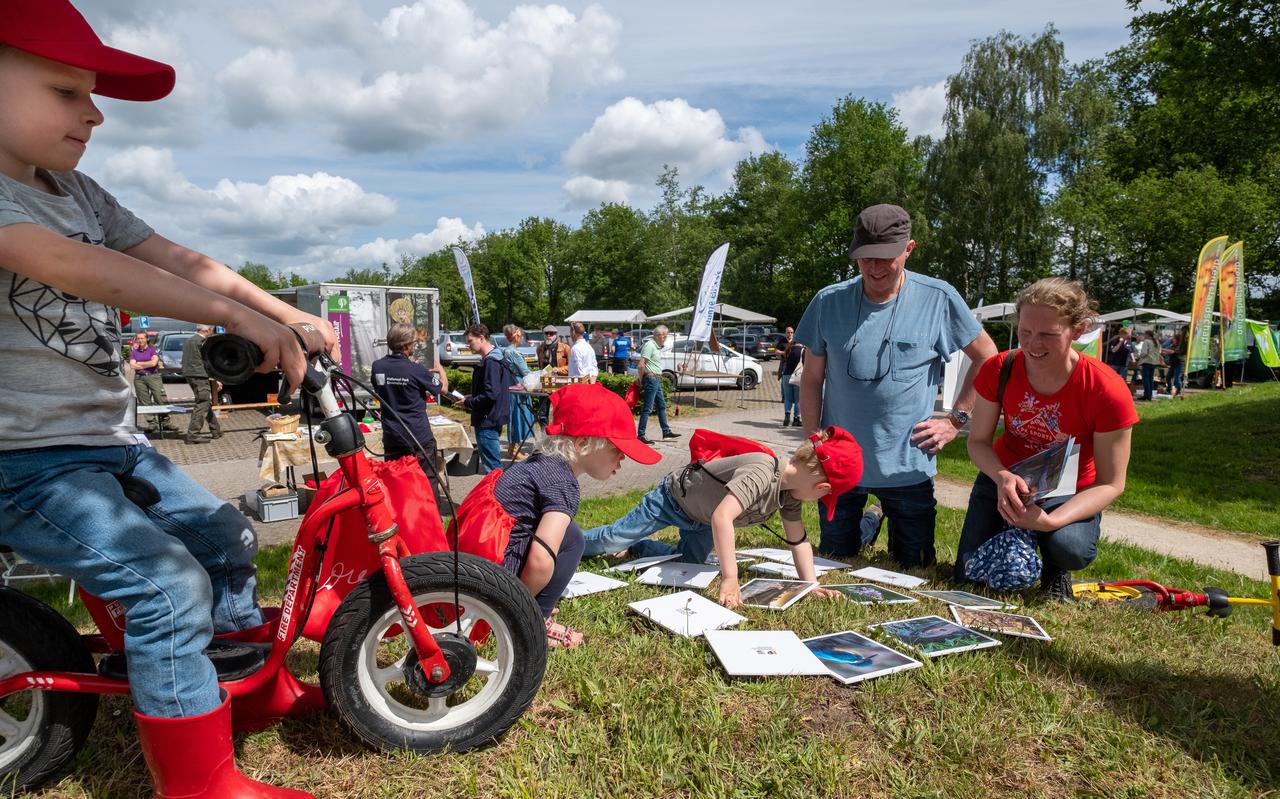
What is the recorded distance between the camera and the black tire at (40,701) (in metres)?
2.00

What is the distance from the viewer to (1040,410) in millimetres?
3904

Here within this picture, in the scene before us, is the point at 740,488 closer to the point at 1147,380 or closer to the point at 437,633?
the point at 437,633

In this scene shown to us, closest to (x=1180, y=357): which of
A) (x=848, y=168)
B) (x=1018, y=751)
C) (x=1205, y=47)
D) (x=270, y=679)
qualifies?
(x=1205, y=47)

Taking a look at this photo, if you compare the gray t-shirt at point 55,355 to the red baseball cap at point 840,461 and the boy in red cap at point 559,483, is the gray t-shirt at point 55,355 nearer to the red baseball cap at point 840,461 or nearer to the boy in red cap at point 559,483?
the boy in red cap at point 559,483

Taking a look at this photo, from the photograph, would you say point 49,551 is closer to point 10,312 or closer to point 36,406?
point 36,406

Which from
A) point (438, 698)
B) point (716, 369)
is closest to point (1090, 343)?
point (716, 369)

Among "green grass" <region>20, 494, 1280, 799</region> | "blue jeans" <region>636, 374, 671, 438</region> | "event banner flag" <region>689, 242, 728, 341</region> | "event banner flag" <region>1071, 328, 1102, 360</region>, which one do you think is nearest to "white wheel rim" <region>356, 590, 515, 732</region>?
"green grass" <region>20, 494, 1280, 799</region>

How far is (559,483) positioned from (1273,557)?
2.87 m

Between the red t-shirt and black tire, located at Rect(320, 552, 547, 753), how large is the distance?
296cm

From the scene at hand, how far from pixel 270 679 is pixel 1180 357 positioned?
2305 centimetres

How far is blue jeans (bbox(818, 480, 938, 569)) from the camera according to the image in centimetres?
455

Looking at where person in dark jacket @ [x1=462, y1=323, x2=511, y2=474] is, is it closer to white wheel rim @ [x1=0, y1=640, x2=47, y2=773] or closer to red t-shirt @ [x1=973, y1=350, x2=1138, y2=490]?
red t-shirt @ [x1=973, y1=350, x2=1138, y2=490]

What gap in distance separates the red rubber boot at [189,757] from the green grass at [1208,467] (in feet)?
25.3

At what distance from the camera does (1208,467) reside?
9.15m
